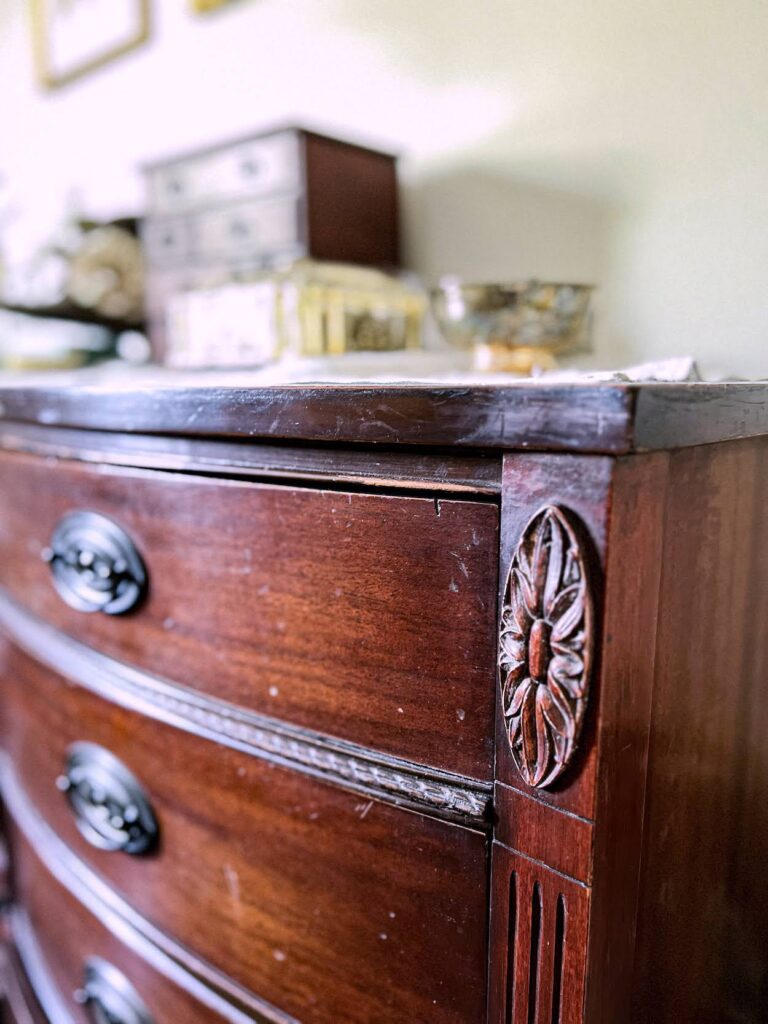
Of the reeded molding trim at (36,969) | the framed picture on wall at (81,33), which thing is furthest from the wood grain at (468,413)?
the framed picture on wall at (81,33)

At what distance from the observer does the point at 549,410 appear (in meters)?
0.27

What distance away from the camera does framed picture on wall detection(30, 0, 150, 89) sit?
113 cm

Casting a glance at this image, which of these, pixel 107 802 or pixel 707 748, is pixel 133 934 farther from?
pixel 707 748

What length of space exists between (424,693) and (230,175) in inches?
25.4

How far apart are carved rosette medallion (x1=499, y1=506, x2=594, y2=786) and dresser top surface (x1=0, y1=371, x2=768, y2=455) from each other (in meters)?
0.03

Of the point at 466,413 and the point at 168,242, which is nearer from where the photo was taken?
the point at 466,413

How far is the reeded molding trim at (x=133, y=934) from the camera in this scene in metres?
0.46

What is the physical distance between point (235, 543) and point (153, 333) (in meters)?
0.61

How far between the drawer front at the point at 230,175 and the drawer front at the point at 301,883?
1.71ft

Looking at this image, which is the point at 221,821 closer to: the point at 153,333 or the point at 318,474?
the point at 318,474

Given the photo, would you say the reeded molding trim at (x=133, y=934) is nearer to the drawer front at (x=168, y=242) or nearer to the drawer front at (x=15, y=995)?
the drawer front at (x=15, y=995)

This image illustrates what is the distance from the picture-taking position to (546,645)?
289 mm

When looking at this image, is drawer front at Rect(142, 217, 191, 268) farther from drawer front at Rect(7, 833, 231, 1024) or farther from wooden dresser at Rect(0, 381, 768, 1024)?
drawer front at Rect(7, 833, 231, 1024)

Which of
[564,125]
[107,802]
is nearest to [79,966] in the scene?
[107,802]
